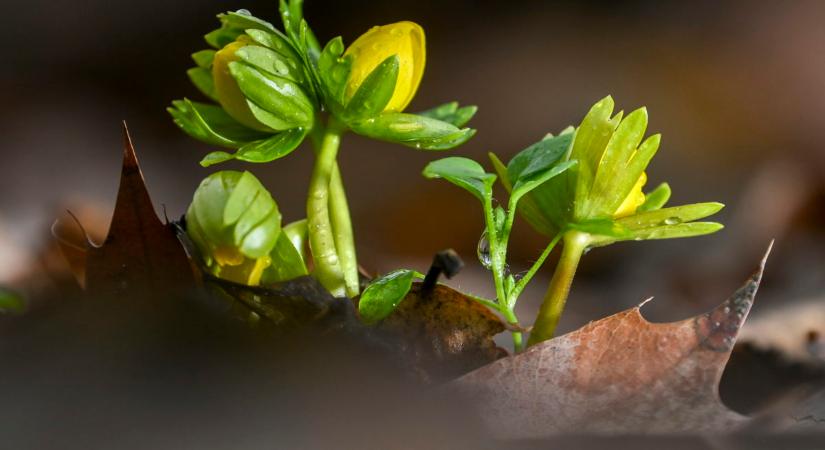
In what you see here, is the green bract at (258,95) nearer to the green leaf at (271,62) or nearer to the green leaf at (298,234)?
the green leaf at (271,62)

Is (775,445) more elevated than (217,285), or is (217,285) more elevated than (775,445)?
(217,285)

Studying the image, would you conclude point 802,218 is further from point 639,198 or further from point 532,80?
point 639,198

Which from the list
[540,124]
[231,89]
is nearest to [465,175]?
[231,89]

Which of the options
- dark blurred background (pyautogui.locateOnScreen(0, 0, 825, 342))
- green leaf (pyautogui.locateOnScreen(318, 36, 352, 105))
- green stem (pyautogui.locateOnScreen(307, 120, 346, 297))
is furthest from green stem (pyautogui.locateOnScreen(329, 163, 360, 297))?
dark blurred background (pyautogui.locateOnScreen(0, 0, 825, 342))

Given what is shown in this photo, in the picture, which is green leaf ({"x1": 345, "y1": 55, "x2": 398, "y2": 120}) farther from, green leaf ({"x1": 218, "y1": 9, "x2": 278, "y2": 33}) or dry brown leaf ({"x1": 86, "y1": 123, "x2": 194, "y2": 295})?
dry brown leaf ({"x1": 86, "y1": 123, "x2": 194, "y2": 295})

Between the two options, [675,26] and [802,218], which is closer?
[802,218]

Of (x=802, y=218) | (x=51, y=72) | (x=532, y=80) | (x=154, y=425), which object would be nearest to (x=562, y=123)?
(x=532, y=80)
